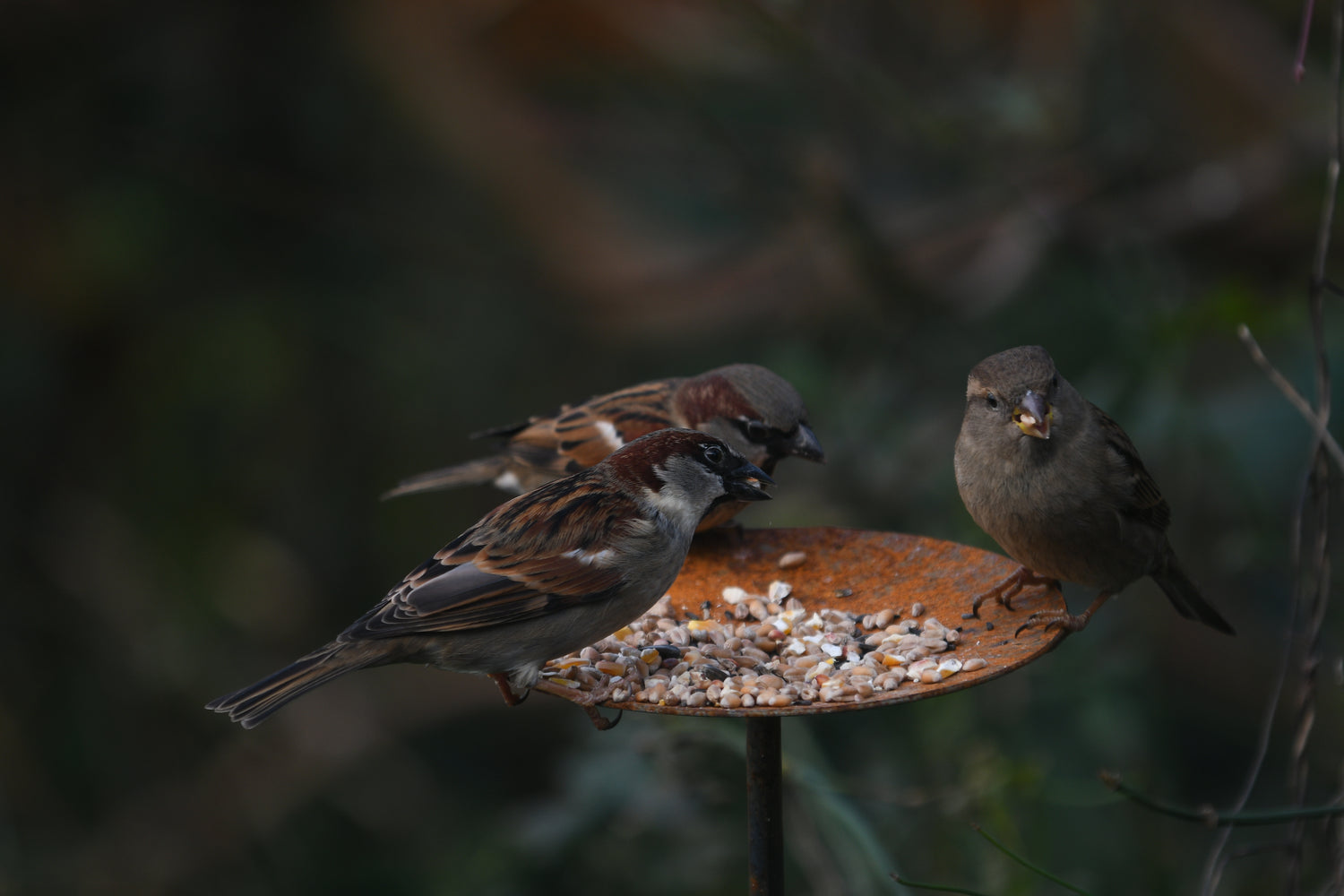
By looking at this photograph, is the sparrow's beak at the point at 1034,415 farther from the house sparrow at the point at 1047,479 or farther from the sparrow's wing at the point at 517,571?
the sparrow's wing at the point at 517,571

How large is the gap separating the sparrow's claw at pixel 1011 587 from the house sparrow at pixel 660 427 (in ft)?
2.55

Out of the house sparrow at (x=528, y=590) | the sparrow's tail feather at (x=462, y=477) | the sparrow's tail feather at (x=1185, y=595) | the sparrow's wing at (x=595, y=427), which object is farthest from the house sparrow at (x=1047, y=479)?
the sparrow's tail feather at (x=462, y=477)

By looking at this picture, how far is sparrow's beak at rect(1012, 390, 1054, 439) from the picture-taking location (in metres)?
2.69

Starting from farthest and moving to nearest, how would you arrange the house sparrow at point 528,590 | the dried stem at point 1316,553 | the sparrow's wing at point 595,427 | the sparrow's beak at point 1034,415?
the sparrow's wing at point 595,427 < the sparrow's beak at point 1034,415 < the house sparrow at point 528,590 < the dried stem at point 1316,553

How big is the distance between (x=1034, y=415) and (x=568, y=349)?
4.88 metres

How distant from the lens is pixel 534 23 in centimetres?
596

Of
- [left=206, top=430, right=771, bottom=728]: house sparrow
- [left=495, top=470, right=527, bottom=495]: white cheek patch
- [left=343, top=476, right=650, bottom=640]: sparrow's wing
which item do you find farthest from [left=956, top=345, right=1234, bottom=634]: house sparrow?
[left=495, top=470, right=527, bottom=495]: white cheek patch

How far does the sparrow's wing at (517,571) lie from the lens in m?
2.57

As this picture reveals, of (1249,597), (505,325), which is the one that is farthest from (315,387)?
(1249,597)

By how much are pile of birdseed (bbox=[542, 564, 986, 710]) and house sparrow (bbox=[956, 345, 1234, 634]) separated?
0.26 metres

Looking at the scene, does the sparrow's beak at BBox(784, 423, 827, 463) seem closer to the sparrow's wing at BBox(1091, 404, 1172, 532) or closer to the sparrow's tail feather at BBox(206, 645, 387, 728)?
the sparrow's wing at BBox(1091, 404, 1172, 532)

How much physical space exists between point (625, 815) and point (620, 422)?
1267 millimetres

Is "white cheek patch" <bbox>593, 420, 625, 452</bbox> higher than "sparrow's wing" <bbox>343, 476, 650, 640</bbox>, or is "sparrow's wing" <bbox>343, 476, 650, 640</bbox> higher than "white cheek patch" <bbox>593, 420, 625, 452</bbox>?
"sparrow's wing" <bbox>343, 476, 650, 640</bbox>

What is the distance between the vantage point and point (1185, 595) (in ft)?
10.6
